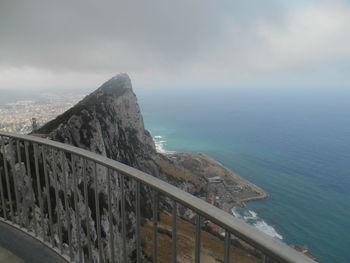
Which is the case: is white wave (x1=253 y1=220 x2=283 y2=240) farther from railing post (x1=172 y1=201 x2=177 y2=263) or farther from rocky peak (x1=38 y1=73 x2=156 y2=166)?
railing post (x1=172 y1=201 x2=177 y2=263)

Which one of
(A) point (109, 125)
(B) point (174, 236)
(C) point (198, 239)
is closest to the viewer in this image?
(C) point (198, 239)

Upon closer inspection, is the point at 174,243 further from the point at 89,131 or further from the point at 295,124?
the point at 295,124

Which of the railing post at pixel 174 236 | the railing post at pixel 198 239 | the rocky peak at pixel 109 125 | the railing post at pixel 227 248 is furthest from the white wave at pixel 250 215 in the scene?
the railing post at pixel 227 248

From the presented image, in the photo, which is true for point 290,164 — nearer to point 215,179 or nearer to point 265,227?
point 215,179

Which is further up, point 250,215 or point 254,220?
point 254,220

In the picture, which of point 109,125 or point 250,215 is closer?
point 109,125

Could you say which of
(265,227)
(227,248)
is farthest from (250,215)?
(227,248)

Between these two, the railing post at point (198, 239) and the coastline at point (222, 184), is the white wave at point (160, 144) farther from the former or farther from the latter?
the railing post at point (198, 239)
